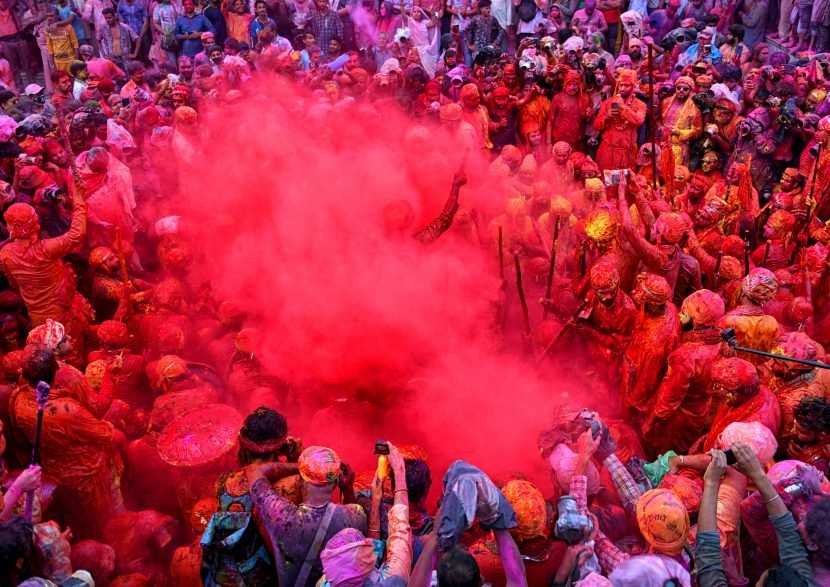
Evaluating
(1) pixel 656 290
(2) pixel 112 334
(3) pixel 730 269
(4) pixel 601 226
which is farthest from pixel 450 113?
(2) pixel 112 334

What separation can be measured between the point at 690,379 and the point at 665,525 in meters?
2.26

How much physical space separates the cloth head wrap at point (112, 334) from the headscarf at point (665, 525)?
465 centimetres

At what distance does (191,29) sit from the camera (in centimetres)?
1245

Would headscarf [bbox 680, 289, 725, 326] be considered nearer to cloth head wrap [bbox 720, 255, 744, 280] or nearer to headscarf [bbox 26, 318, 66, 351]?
cloth head wrap [bbox 720, 255, 744, 280]

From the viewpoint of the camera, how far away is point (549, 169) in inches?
355

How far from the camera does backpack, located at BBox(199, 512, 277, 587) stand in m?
3.56

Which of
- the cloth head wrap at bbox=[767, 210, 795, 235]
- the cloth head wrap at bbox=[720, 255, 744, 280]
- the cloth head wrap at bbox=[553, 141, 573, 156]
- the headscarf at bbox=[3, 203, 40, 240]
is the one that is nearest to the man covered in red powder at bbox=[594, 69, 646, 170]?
the cloth head wrap at bbox=[553, 141, 573, 156]

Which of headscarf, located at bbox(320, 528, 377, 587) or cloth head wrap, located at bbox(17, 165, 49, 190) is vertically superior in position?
cloth head wrap, located at bbox(17, 165, 49, 190)

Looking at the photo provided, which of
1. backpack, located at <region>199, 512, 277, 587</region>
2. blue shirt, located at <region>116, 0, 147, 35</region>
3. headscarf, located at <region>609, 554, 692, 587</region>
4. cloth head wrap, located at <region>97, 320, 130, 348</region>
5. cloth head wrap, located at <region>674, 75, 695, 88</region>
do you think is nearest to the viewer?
headscarf, located at <region>609, 554, 692, 587</region>

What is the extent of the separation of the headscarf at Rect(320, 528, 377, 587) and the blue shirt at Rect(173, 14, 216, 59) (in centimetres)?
1106

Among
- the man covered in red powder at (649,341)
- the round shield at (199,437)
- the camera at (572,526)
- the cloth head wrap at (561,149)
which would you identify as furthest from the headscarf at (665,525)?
the cloth head wrap at (561,149)

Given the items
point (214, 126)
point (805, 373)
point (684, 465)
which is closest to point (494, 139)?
point (214, 126)

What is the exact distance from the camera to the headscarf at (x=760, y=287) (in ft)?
18.3

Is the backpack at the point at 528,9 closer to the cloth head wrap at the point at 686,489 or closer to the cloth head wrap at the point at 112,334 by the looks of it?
the cloth head wrap at the point at 112,334
